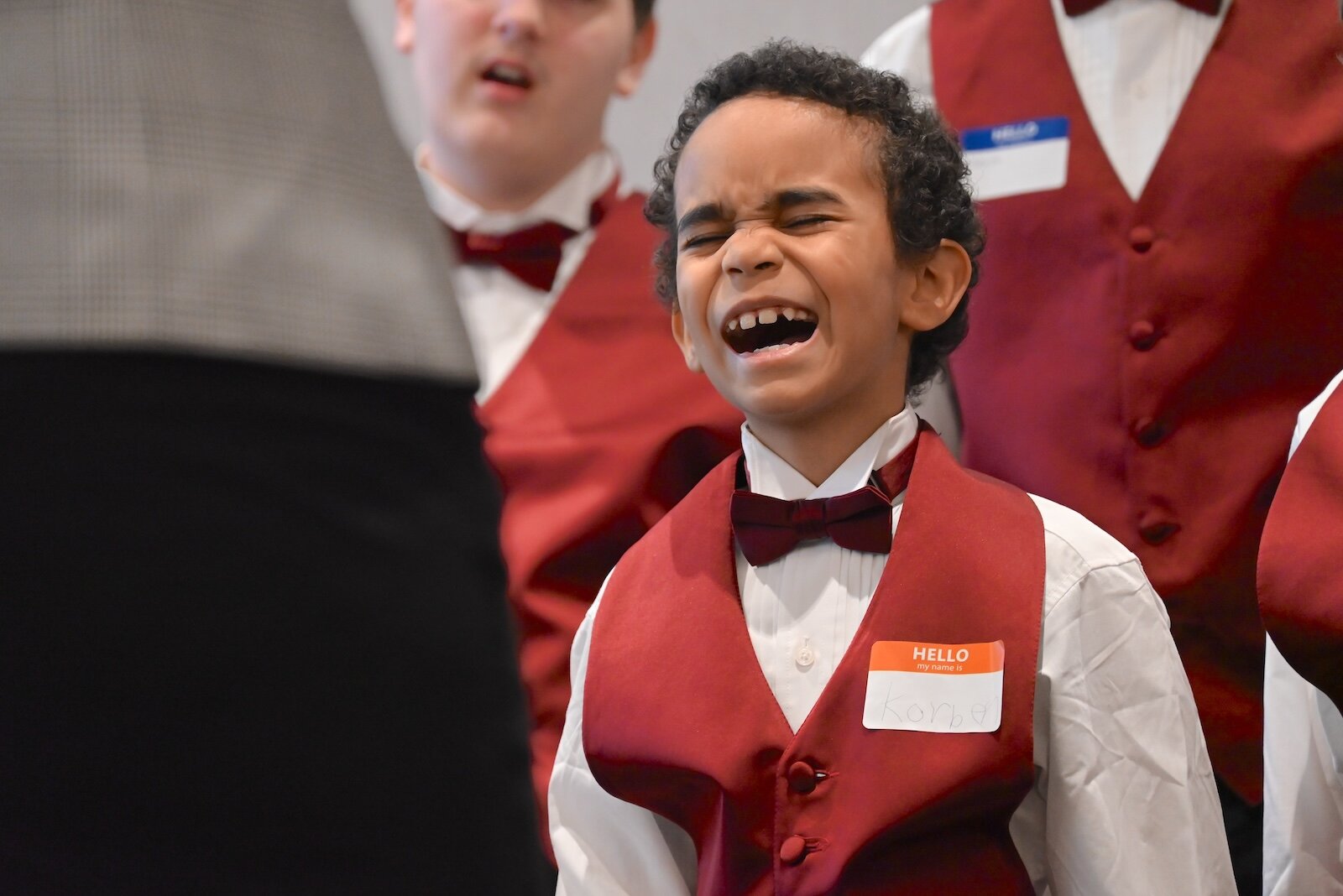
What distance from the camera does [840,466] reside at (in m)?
1.26

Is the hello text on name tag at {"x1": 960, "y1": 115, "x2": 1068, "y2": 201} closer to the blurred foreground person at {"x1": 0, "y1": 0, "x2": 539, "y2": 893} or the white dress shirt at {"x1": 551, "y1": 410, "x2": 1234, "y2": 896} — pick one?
the white dress shirt at {"x1": 551, "y1": 410, "x2": 1234, "y2": 896}

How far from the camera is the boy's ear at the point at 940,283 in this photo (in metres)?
1.31

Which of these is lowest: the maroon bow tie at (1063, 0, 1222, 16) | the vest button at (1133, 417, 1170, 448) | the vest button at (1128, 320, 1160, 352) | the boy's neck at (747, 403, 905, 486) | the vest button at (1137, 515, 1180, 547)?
the vest button at (1137, 515, 1180, 547)

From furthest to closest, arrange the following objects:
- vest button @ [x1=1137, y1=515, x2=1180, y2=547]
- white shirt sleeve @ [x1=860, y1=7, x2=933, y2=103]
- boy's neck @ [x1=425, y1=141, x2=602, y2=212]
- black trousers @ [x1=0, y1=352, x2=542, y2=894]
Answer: boy's neck @ [x1=425, y1=141, x2=602, y2=212]
white shirt sleeve @ [x1=860, y1=7, x2=933, y2=103]
vest button @ [x1=1137, y1=515, x2=1180, y2=547]
black trousers @ [x1=0, y1=352, x2=542, y2=894]

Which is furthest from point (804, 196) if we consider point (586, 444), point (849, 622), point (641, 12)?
point (641, 12)

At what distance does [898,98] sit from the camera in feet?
4.46

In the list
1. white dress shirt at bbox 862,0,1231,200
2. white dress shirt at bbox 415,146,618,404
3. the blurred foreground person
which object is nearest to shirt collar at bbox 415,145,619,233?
white dress shirt at bbox 415,146,618,404

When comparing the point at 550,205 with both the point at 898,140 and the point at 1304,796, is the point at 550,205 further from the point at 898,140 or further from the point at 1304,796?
the point at 1304,796

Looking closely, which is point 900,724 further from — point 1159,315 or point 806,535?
point 1159,315

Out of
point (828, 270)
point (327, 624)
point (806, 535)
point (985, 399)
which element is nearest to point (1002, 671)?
point (806, 535)

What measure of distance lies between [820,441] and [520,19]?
69 centimetres

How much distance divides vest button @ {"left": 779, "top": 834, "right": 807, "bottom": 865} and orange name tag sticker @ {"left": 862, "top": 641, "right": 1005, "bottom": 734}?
0.10m

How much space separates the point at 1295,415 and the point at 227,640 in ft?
3.80

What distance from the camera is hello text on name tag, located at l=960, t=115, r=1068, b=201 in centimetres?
153
